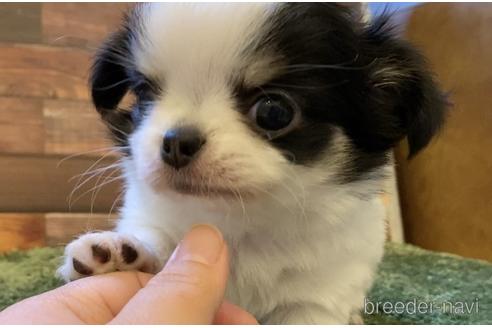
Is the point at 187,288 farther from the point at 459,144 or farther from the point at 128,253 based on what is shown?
the point at 459,144

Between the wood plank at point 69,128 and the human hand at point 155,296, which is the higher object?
the human hand at point 155,296

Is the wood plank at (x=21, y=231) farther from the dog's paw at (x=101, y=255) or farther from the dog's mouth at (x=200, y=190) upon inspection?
the dog's mouth at (x=200, y=190)

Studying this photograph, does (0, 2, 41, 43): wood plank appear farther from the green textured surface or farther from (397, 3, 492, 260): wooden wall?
(397, 3, 492, 260): wooden wall

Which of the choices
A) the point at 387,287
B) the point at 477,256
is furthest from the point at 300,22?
the point at 477,256

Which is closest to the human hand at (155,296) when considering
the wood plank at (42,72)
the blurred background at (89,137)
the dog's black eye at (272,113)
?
the dog's black eye at (272,113)

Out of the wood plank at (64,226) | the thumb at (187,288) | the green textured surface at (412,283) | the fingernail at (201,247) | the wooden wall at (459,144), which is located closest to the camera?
the thumb at (187,288)

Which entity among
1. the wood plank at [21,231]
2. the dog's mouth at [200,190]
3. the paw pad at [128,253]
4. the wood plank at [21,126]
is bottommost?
the wood plank at [21,231]
